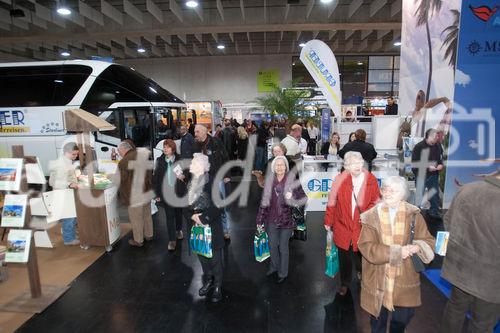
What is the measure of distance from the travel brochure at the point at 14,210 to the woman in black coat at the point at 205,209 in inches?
66.2

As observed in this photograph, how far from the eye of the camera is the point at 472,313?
6.92 feet

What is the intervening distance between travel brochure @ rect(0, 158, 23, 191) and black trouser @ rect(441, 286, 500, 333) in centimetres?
390

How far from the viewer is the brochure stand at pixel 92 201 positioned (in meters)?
4.40

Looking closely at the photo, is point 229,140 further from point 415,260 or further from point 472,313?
point 472,313

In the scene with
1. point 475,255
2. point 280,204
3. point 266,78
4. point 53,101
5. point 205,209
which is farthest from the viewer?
point 266,78

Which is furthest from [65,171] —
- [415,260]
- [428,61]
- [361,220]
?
[428,61]

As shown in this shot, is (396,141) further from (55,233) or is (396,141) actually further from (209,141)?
(55,233)

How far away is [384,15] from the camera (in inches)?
419

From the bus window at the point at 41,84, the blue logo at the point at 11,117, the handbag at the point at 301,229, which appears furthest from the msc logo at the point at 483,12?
the blue logo at the point at 11,117

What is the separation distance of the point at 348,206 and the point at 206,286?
170cm

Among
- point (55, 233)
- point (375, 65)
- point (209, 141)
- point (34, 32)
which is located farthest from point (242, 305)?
point (375, 65)

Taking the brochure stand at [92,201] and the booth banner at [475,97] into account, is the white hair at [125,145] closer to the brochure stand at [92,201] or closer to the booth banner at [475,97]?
the brochure stand at [92,201]

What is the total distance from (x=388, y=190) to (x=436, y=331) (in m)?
1.59

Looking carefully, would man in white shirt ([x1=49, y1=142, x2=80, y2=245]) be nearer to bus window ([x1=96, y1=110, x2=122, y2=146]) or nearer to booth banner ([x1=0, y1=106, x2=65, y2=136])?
bus window ([x1=96, y1=110, x2=122, y2=146])
